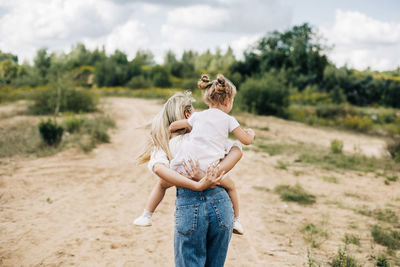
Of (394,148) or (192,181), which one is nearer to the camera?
(192,181)

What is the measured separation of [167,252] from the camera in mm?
4043

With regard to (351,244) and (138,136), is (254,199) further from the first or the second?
(138,136)

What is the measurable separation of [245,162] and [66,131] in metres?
6.34

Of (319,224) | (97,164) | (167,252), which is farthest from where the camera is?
(97,164)

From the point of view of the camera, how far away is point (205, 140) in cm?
205

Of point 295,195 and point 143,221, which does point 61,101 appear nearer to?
point 295,195

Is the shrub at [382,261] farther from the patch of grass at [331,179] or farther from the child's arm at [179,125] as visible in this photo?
the patch of grass at [331,179]

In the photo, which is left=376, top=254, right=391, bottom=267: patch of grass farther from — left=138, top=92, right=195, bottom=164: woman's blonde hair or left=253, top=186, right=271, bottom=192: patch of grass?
left=138, top=92, right=195, bottom=164: woman's blonde hair

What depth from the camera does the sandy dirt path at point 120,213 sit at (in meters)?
3.93

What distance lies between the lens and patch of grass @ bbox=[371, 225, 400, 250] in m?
4.41

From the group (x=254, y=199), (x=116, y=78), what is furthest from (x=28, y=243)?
(x=116, y=78)

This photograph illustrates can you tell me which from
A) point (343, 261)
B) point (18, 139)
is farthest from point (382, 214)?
point (18, 139)

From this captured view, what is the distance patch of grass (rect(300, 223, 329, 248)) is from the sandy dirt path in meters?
0.09

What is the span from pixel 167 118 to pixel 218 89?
A: 42 cm
